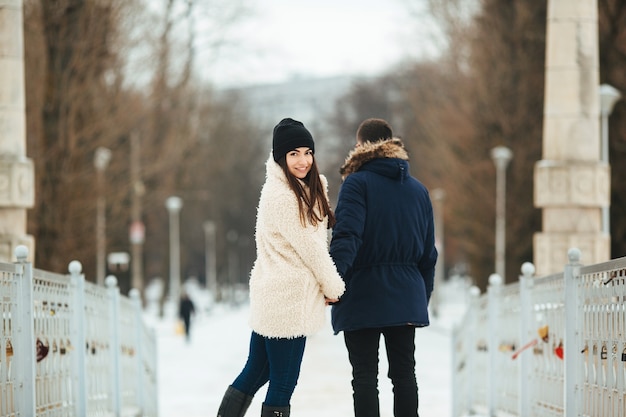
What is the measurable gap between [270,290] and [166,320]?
49.5 meters

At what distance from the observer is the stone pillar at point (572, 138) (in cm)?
1727

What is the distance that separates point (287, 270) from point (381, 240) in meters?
0.62

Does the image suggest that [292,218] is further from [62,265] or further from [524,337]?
[62,265]

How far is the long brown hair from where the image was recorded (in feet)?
24.4

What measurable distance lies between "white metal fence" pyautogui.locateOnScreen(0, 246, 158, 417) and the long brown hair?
6.37 feet

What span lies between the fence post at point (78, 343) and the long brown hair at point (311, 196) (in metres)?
3.69

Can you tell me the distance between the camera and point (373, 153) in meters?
7.91

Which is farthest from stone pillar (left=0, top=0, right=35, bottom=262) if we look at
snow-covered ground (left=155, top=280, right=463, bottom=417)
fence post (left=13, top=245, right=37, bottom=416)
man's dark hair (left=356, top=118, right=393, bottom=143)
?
man's dark hair (left=356, top=118, right=393, bottom=143)

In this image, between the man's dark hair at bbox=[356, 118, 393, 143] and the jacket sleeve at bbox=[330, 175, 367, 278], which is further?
the man's dark hair at bbox=[356, 118, 393, 143]

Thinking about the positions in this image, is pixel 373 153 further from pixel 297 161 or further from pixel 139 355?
pixel 139 355

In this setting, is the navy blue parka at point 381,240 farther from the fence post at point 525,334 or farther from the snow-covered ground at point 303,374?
the snow-covered ground at point 303,374

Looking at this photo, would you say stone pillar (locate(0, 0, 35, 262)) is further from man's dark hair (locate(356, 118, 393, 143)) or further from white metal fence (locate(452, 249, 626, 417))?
man's dark hair (locate(356, 118, 393, 143))

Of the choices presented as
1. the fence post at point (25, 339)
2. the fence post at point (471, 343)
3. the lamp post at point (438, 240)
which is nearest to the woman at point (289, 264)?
the fence post at point (25, 339)

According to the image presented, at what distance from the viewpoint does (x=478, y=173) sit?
41312mm
